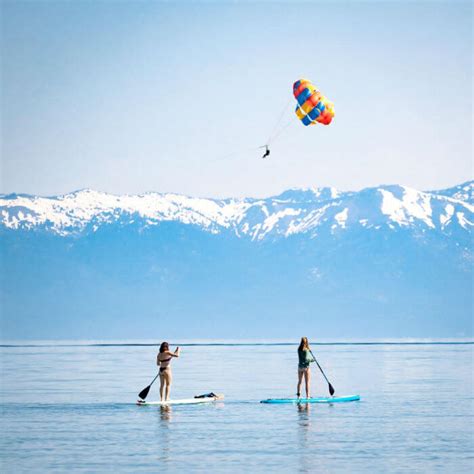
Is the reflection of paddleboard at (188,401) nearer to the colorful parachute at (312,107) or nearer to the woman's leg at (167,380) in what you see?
the woman's leg at (167,380)

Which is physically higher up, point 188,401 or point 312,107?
point 312,107

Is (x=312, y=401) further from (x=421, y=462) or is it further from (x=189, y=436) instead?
(x=421, y=462)

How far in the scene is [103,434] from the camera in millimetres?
36375

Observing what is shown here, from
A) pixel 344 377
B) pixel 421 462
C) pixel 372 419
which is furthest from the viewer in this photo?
pixel 344 377

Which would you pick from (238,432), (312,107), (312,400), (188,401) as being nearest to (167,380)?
(188,401)

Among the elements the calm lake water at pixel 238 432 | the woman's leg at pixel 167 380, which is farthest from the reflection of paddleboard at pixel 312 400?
the woman's leg at pixel 167 380

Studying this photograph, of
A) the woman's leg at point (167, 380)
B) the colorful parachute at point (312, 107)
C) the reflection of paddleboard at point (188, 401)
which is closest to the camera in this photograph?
the woman's leg at point (167, 380)

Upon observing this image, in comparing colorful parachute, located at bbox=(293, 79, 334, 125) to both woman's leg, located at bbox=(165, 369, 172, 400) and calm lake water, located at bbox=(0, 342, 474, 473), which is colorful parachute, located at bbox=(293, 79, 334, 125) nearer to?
calm lake water, located at bbox=(0, 342, 474, 473)

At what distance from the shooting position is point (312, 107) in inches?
2431

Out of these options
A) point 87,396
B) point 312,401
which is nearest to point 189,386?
point 87,396

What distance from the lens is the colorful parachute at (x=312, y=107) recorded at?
61.6 m

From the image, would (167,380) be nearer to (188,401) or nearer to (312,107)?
(188,401)

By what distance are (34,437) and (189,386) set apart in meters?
25.1

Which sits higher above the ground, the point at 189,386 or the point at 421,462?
the point at 189,386
